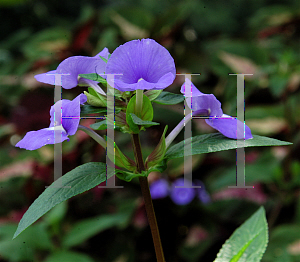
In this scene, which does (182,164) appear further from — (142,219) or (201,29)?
(201,29)

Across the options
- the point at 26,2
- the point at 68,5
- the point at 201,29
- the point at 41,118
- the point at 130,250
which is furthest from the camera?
the point at 201,29

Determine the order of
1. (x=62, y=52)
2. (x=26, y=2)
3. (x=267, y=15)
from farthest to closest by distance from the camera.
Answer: (x=26, y=2)
(x=267, y=15)
(x=62, y=52)

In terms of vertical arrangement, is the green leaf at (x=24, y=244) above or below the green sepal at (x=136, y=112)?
below

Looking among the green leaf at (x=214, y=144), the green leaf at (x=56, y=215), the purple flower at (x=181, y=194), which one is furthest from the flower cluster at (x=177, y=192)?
the green leaf at (x=214, y=144)

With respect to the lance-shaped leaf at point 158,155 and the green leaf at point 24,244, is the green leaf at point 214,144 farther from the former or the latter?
the green leaf at point 24,244

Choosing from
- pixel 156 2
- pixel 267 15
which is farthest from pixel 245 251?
pixel 156 2
